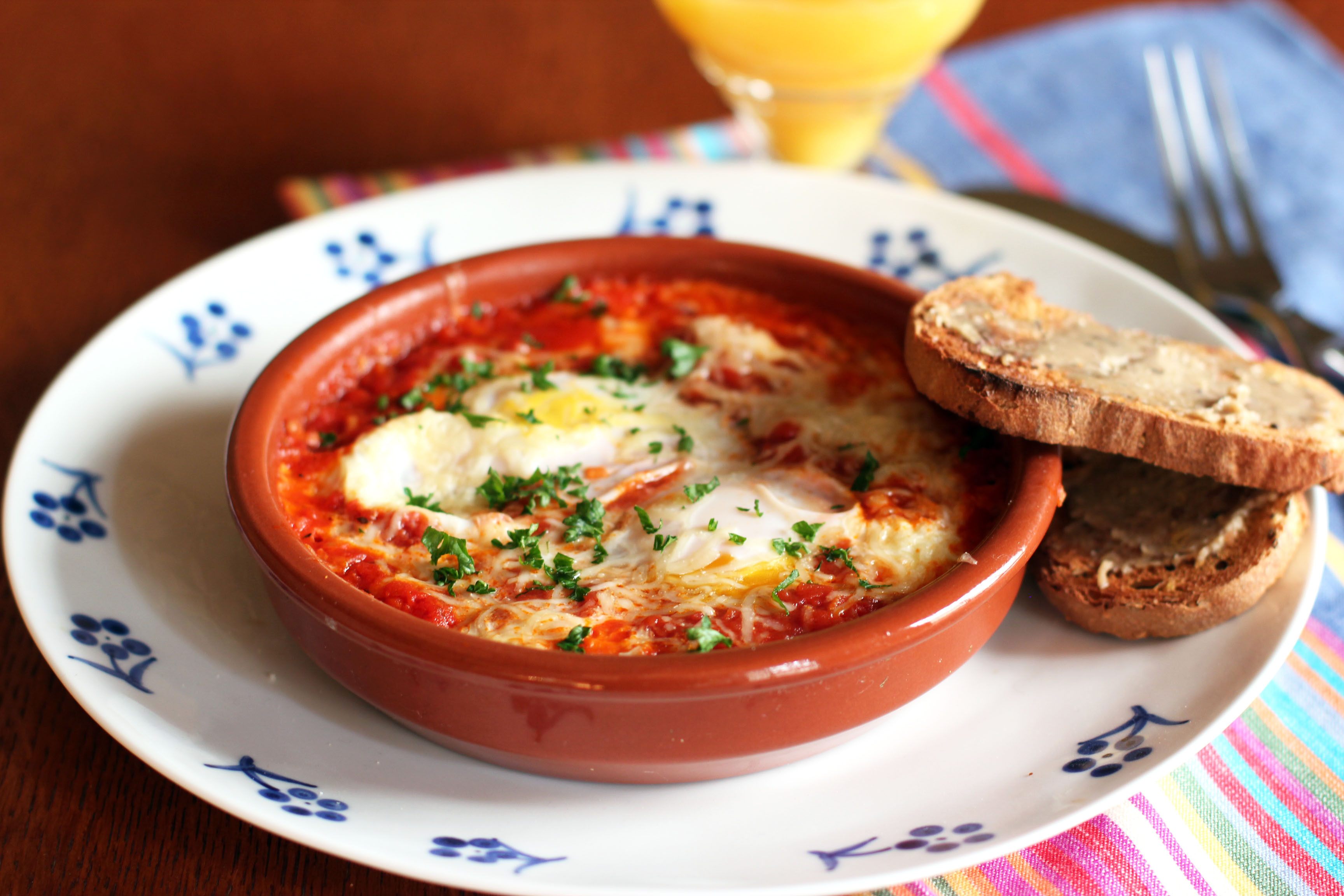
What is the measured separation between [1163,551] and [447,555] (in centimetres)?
152

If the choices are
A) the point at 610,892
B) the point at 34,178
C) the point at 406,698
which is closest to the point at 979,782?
the point at 610,892

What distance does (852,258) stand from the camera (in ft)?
11.9

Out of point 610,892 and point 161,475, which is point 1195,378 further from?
point 161,475

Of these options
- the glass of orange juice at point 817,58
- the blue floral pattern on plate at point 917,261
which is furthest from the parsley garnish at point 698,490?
the glass of orange juice at point 817,58

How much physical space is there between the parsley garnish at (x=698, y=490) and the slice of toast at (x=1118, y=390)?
0.53 m

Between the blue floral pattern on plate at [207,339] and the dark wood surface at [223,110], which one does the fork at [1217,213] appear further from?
the blue floral pattern on plate at [207,339]

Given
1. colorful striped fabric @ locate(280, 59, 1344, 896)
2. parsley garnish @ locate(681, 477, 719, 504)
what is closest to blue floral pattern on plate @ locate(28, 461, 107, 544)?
parsley garnish @ locate(681, 477, 719, 504)

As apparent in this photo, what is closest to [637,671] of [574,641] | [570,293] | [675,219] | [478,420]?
[574,641]

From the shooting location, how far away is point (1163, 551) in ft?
8.25

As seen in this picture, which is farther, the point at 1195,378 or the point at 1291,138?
the point at 1291,138

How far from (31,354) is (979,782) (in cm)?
292

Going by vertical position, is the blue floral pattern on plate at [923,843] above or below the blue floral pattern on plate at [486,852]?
above

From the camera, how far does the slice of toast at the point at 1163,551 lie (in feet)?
7.90

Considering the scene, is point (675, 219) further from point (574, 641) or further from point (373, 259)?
point (574, 641)
